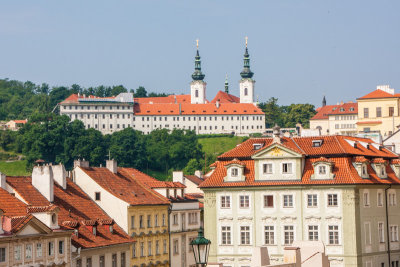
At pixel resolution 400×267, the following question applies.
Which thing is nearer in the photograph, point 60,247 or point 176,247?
point 60,247

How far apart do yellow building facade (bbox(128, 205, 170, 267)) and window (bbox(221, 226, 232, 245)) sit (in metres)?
6.68

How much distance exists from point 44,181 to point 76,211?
4010 mm

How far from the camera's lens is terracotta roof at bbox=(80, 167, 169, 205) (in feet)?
219

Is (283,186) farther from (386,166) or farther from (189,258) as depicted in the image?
(189,258)

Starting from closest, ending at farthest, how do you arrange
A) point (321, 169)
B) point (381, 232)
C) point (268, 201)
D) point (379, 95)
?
point (321, 169) → point (381, 232) → point (268, 201) → point (379, 95)

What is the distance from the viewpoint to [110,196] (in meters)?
65.8

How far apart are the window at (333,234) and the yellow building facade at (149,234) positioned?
13.5 metres

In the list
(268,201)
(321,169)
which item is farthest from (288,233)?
(321,169)

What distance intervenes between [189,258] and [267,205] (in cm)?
1737

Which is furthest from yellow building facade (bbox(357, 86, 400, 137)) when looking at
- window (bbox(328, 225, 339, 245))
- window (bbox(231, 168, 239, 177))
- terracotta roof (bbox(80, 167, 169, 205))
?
window (bbox(328, 225, 339, 245))

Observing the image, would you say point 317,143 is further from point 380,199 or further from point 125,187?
point 125,187

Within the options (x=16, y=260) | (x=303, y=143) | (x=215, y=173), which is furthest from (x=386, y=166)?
(x=16, y=260)

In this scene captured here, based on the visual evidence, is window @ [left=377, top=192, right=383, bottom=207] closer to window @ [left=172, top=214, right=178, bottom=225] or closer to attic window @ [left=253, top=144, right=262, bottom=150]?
attic window @ [left=253, top=144, right=262, bottom=150]

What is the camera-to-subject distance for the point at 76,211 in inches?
2393
